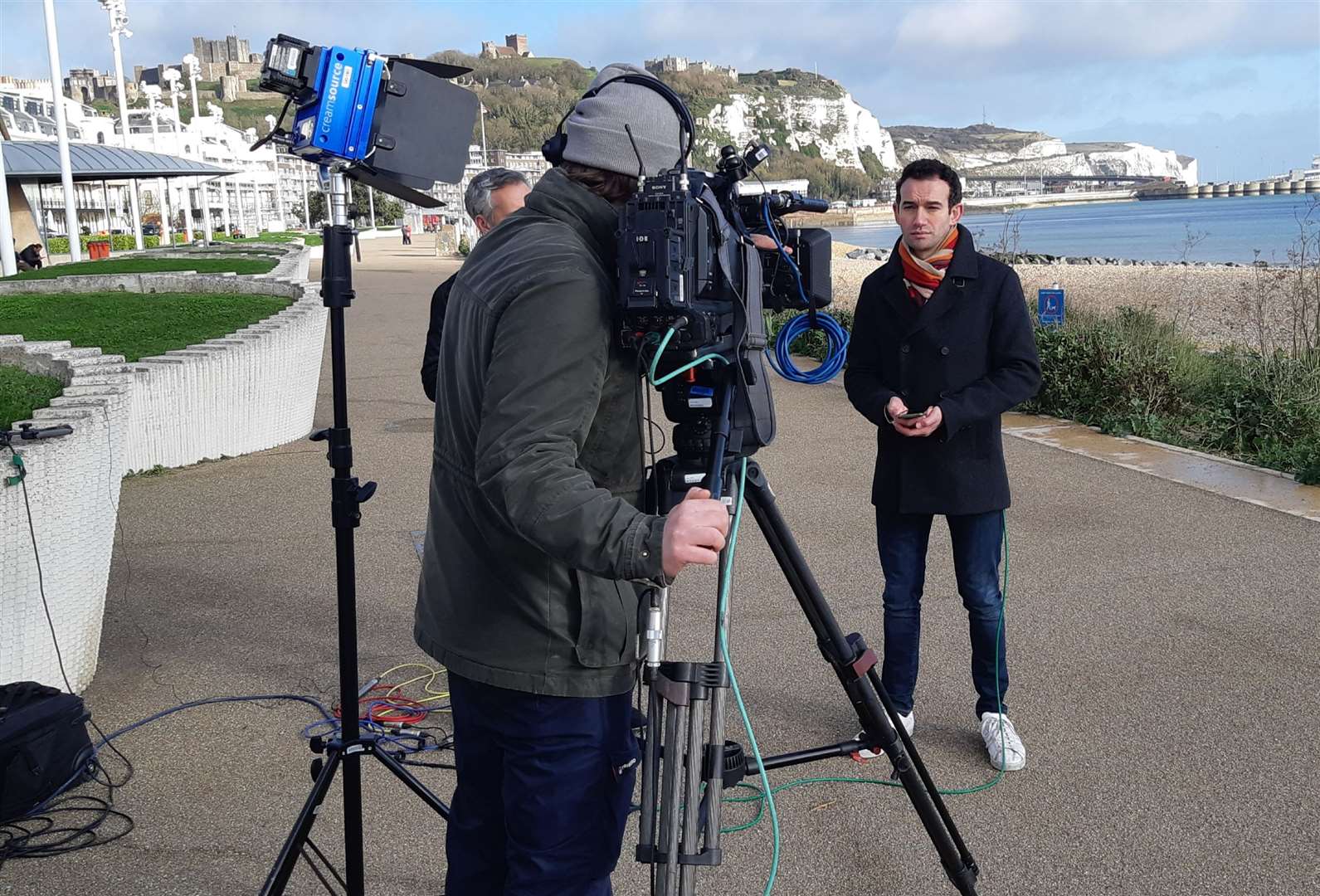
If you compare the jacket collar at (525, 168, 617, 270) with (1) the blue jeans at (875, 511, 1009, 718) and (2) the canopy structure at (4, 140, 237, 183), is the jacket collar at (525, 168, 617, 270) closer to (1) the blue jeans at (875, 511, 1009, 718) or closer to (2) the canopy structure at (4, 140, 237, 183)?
(1) the blue jeans at (875, 511, 1009, 718)

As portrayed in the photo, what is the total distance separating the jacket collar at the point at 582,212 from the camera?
2143 millimetres

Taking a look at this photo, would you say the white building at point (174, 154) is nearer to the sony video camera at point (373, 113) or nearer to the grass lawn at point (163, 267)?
the grass lawn at point (163, 267)

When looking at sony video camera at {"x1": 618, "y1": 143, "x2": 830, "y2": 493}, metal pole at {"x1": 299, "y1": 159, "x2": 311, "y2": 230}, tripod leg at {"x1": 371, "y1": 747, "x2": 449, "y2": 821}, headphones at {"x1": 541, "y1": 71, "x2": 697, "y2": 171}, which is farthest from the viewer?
metal pole at {"x1": 299, "y1": 159, "x2": 311, "y2": 230}

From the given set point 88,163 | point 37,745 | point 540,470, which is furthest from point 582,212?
point 88,163

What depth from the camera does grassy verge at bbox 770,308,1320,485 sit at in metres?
8.60

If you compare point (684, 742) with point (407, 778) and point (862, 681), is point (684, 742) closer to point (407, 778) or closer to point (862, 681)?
point (862, 681)

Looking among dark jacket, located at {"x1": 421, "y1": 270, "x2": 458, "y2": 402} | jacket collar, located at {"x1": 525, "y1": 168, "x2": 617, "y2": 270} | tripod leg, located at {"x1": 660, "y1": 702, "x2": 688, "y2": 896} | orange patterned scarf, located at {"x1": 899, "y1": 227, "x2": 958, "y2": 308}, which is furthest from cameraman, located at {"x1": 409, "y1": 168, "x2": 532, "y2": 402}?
tripod leg, located at {"x1": 660, "y1": 702, "x2": 688, "y2": 896}

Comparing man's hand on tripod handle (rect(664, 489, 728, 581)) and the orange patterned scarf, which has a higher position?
the orange patterned scarf

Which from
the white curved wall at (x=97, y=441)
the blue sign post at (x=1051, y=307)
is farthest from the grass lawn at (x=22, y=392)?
the blue sign post at (x=1051, y=307)

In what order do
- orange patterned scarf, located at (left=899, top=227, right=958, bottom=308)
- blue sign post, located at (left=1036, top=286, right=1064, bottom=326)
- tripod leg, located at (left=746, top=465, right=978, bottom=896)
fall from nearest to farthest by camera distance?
tripod leg, located at (left=746, top=465, right=978, bottom=896) < orange patterned scarf, located at (left=899, top=227, right=958, bottom=308) < blue sign post, located at (left=1036, top=286, right=1064, bottom=326)

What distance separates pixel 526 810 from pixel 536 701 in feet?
0.66

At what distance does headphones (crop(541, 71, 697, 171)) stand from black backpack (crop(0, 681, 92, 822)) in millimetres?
2617

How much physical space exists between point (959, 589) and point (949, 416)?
63 centimetres

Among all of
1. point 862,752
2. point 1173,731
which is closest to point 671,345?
point 862,752
